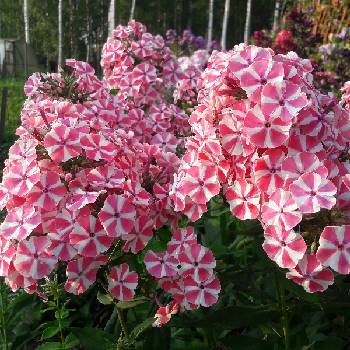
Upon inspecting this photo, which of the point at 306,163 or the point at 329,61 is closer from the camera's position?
the point at 306,163

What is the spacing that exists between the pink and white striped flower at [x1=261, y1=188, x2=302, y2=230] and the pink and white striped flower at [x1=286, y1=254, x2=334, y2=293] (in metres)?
0.11

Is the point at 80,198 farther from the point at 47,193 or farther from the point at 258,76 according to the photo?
the point at 258,76

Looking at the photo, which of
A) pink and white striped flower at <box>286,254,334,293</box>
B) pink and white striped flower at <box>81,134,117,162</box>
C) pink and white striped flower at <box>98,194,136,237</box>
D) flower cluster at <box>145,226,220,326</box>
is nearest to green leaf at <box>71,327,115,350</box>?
flower cluster at <box>145,226,220,326</box>

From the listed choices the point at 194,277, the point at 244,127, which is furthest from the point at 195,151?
the point at 194,277

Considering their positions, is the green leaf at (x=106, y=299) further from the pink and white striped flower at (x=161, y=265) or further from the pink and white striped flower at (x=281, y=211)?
the pink and white striped flower at (x=281, y=211)

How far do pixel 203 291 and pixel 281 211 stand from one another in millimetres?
380

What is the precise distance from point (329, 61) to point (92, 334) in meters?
6.25

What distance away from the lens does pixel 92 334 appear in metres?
1.99

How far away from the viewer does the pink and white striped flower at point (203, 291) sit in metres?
1.68

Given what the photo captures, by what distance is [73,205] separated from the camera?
162cm

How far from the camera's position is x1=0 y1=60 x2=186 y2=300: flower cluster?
1646 millimetres

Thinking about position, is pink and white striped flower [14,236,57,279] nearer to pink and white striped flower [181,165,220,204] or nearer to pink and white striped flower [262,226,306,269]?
pink and white striped flower [181,165,220,204]

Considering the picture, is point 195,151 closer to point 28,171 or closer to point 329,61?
point 28,171

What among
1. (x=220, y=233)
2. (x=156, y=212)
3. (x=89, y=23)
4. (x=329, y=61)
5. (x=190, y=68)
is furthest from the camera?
(x=89, y=23)
